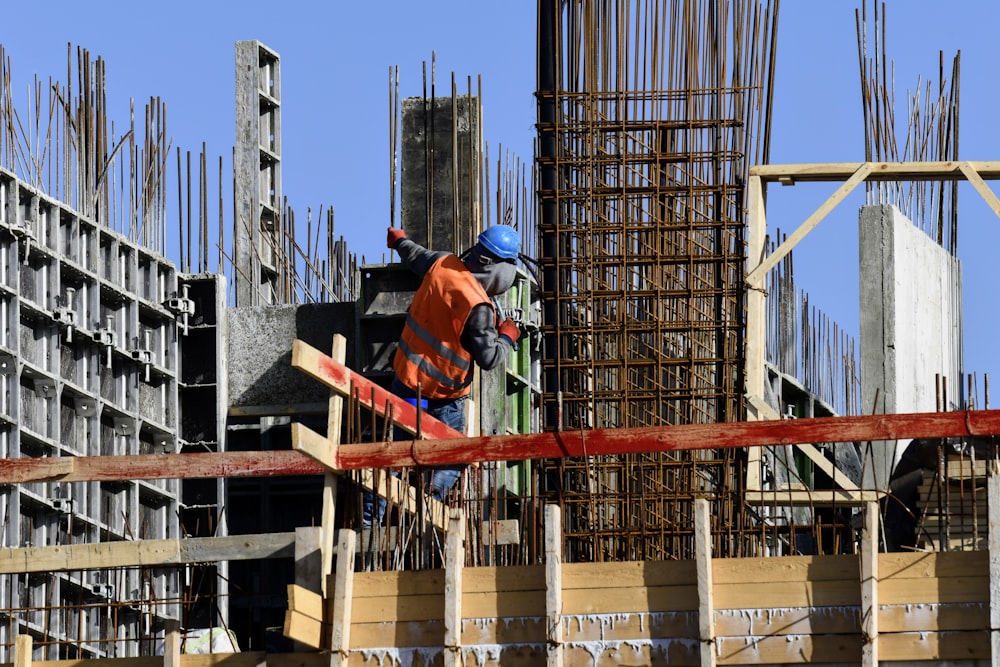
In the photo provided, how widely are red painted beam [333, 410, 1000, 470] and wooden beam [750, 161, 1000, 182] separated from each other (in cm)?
562

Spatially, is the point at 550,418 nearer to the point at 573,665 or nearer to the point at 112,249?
the point at 112,249

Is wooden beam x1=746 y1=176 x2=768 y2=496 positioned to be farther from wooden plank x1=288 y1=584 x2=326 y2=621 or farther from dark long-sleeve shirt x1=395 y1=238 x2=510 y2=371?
wooden plank x1=288 y1=584 x2=326 y2=621

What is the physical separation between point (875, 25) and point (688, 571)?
10.1 meters

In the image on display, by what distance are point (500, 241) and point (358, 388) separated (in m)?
3.86

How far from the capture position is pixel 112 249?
1811 centimetres

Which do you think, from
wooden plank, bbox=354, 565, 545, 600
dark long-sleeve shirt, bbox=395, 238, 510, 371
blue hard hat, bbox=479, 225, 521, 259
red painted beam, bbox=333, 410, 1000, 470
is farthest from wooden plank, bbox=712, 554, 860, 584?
blue hard hat, bbox=479, 225, 521, 259

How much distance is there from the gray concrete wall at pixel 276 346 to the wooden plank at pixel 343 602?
7624 millimetres

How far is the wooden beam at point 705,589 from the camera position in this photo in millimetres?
11234

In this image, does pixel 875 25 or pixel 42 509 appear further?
pixel 875 25

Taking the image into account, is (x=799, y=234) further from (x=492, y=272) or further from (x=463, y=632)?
(x=463, y=632)

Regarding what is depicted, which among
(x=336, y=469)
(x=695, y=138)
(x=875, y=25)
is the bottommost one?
(x=336, y=469)

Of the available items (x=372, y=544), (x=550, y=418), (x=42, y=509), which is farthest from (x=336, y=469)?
(x=550, y=418)

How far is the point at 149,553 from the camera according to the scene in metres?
13.0

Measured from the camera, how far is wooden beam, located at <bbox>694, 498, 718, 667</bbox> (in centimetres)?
1123
